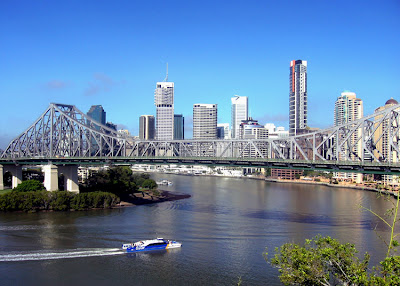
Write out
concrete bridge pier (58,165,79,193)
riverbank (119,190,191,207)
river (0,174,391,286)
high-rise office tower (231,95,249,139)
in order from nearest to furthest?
river (0,174,391,286)
riverbank (119,190,191,207)
concrete bridge pier (58,165,79,193)
high-rise office tower (231,95,249,139)

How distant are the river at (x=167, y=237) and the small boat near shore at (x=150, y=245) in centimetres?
31

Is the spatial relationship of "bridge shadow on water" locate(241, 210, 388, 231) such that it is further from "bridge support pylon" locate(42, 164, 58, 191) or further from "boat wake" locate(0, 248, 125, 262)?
"bridge support pylon" locate(42, 164, 58, 191)

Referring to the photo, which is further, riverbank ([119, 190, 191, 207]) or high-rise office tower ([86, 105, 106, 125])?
high-rise office tower ([86, 105, 106, 125])

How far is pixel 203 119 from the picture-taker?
106 m

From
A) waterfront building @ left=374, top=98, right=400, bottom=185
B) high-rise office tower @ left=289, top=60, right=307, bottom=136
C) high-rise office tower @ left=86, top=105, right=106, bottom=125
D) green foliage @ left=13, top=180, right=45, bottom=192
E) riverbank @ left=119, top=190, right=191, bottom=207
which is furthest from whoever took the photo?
high-rise office tower @ left=86, top=105, right=106, bottom=125

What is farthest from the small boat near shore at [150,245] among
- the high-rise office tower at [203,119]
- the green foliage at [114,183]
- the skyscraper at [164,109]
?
the skyscraper at [164,109]

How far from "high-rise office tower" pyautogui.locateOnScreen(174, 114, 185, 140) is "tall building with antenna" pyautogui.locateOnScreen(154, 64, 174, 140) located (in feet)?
17.2

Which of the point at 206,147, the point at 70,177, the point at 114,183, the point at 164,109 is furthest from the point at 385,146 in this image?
the point at 164,109

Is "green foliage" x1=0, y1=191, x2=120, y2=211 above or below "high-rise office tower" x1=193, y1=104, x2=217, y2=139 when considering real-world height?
below

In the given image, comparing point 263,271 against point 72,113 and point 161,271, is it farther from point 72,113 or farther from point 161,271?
point 72,113

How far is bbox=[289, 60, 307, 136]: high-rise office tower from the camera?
107062 mm

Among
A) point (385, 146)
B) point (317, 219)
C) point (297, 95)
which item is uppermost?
point (297, 95)

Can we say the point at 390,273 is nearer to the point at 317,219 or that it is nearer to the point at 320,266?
the point at 320,266

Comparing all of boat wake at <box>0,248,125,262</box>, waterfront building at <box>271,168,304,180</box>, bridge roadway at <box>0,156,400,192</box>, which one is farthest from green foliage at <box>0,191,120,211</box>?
waterfront building at <box>271,168,304,180</box>
